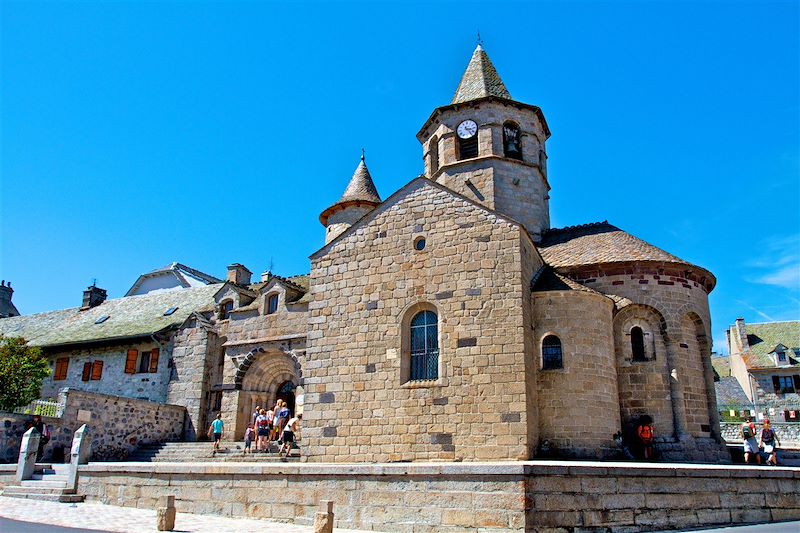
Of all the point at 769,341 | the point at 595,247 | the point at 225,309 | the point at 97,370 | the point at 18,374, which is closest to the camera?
the point at 595,247

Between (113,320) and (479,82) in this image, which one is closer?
(479,82)

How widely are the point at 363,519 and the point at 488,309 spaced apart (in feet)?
20.8

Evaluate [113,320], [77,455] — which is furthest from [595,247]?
[113,320]

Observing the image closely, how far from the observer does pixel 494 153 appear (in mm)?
21609

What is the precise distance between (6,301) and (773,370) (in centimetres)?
4930

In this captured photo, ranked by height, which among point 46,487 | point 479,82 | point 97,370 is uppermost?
point 479,82

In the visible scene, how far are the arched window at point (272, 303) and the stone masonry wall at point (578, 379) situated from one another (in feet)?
35.2

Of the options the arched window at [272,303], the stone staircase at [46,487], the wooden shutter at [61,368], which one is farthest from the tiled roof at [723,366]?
the stone staircase at [46,487]

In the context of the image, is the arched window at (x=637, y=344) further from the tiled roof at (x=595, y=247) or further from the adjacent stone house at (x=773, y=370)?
the adjacent stone house at (x=773, y=370)

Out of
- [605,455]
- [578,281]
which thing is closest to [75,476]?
[605,455]

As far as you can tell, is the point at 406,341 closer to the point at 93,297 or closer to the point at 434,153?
the point at 434,153

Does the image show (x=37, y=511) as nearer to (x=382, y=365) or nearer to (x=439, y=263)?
(x=382, y=365)

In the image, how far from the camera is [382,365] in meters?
15.8

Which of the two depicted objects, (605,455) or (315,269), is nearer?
(605,455)
